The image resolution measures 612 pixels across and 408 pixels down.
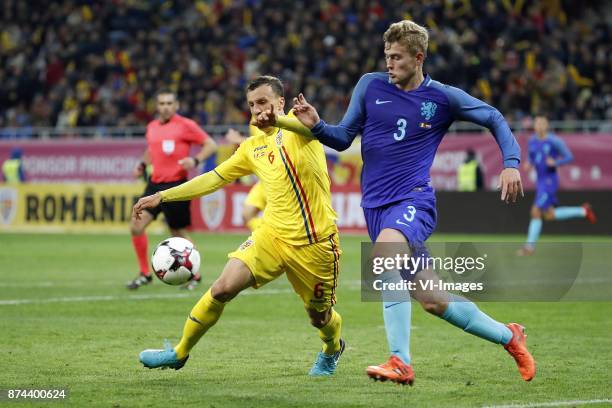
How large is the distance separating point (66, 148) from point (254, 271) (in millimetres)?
23159

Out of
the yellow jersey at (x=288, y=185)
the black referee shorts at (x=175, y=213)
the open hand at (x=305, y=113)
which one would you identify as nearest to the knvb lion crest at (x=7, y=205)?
the black referee shorts at (x=175, y=213)

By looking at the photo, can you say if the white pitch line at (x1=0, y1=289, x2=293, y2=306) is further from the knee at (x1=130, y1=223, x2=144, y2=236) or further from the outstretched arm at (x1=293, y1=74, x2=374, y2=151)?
the outstretched arm at (x1=293, y1=74, x2=374, y2=151)

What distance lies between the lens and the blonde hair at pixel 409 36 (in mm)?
6668

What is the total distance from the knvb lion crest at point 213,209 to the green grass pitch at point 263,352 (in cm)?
1119

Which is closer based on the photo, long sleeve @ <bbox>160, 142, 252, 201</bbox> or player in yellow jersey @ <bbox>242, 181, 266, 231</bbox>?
long sleeve @ <bbox>160, 142, 252, 201</bbox>

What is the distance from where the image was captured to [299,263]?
7.21m

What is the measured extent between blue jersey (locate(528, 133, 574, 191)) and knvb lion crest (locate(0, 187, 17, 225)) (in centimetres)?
1345

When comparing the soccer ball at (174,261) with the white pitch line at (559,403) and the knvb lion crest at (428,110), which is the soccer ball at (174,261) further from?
the white pitch line at (559,403)

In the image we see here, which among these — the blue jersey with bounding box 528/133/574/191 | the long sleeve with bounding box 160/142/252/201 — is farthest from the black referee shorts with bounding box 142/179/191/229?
the blue jersey with bounding box 528/133/574/191

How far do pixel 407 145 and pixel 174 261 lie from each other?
2.28 metres

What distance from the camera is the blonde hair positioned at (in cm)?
667

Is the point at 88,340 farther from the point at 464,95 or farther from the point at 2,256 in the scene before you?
the point at 2,256

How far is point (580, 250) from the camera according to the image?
20750mm

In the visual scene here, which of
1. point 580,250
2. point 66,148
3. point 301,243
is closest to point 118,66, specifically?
point 66,148
